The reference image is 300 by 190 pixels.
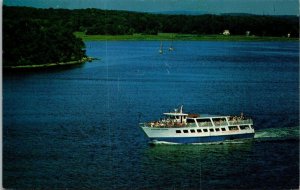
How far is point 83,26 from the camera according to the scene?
27.7 feet

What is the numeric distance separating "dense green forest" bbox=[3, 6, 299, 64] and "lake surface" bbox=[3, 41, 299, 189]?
0.59ft

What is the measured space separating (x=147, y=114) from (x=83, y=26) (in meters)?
1.21

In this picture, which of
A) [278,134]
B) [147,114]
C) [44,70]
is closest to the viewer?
[278,134]

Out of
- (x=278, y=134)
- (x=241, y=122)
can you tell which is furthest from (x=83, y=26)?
(x=278, y=134)

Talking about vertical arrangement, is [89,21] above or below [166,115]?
above

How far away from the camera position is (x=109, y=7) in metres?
7.98

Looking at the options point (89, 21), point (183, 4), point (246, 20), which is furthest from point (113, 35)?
point (246, 20)

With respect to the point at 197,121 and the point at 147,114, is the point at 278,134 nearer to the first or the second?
the point at 197,121

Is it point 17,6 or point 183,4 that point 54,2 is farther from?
point 183,4

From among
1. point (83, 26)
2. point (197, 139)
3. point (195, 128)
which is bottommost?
point (197, 139)

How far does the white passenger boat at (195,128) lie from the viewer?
823cm

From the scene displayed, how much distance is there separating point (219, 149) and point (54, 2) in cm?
236

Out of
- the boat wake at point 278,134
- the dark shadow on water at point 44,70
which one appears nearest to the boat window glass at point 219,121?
the boat wake at point 278,134

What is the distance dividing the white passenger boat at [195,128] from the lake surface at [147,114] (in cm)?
8
